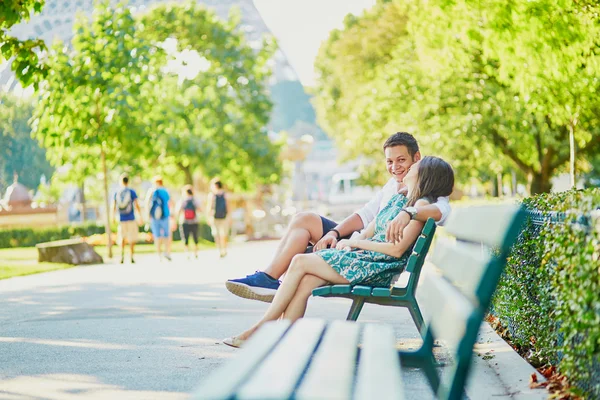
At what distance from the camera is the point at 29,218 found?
4575 cm

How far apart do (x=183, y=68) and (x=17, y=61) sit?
3139 centimetres

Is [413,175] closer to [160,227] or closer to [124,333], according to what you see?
[124,333]

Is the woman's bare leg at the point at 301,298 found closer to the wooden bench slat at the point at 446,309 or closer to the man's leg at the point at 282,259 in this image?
the man's leg at the point at 282,259

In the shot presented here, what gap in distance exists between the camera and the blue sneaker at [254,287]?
690cm

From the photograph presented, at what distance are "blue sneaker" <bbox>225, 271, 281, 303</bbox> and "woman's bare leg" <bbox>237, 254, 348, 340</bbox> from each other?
541mm

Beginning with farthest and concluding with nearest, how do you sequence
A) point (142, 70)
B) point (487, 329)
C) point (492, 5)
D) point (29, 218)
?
point (29, 218) → point (142, 70) → point (492, 5) → point (487, 329)

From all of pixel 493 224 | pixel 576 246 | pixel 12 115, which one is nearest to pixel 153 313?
pixel 576 246

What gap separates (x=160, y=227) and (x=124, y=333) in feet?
43.1

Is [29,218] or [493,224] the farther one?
[29,218]

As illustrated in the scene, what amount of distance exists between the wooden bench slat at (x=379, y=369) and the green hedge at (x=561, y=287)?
2.84 feet

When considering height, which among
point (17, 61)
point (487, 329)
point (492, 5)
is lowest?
point (487, 329)

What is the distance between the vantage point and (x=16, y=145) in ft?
255

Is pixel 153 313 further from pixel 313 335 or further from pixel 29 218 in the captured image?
pixel 29 218

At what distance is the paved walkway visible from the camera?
587 cm
